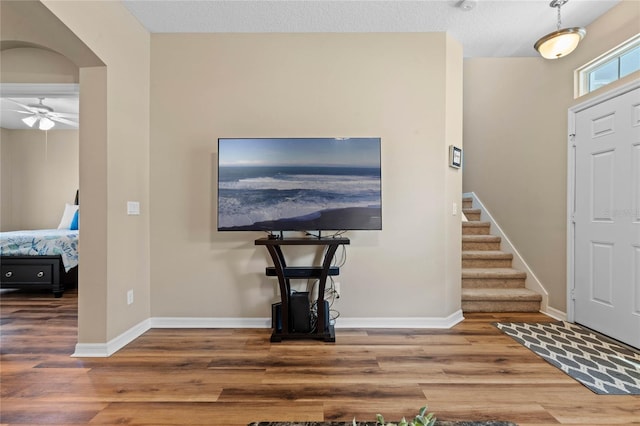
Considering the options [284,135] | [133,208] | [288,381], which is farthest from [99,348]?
[284,135]

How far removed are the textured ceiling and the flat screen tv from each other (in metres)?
1.12

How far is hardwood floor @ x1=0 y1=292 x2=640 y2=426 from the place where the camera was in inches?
66.2

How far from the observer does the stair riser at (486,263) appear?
3924 mm

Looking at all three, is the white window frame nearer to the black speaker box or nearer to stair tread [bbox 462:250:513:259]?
stair tread [bbox 462:250:513:259]

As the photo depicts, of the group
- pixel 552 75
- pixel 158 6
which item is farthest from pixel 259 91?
pixel 552 75

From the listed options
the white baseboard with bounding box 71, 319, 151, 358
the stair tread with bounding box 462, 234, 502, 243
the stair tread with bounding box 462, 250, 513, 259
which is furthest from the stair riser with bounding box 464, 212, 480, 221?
the white baseboard with bounding box 71, 319, 151, 358

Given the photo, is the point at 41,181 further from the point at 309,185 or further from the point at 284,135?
the point at 309,185

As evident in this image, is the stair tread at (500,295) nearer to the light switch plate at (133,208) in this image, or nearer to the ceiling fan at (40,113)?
the light switch plate at (133,208)

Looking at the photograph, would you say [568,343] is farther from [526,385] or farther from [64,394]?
[64,394]

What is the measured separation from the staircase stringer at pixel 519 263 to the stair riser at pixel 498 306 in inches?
5.2

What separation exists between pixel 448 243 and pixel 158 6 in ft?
11.1

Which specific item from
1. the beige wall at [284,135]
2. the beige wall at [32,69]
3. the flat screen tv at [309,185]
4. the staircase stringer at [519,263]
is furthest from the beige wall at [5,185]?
the staircase stringer at [519,263]

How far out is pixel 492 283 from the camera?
3.67 m

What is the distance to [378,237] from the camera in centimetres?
298
